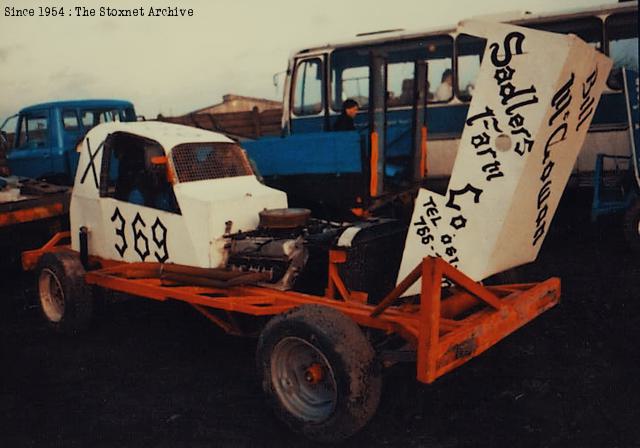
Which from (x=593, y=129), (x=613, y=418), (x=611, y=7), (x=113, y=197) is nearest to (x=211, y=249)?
(x=113, y=197)

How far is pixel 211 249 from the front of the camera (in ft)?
15.4

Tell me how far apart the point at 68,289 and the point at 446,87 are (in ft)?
23.7

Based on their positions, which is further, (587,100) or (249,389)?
(249,389)

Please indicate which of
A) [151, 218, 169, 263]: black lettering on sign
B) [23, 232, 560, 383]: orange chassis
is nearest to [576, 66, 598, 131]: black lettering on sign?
[23, 232, 560, 383]: orange chassis

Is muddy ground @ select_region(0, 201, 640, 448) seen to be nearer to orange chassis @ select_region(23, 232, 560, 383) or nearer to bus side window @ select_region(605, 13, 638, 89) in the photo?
orange chassis @ select_region(23, 232, 560, 383)

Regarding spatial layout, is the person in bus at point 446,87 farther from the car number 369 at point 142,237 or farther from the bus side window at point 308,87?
the car number 369 at point 142,237

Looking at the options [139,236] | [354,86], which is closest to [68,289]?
[139,236]

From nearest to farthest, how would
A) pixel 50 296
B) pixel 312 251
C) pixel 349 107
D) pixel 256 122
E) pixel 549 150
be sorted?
pixel 549 150 → pixel 312 251 → pixel 50 296 → pixel 349 107 → pixel 256 122

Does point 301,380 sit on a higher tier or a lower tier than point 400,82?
lower

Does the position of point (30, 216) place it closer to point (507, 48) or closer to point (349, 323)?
point (349, 323)

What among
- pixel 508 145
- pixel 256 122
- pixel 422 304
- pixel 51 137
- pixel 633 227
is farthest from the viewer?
pixel 256 122

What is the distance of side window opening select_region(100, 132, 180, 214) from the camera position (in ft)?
16.4

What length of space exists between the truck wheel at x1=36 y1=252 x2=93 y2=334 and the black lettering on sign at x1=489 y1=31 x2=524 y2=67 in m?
4.10

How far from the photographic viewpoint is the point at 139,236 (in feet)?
17.0
